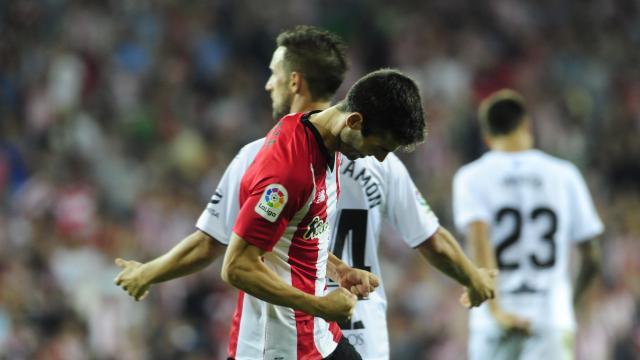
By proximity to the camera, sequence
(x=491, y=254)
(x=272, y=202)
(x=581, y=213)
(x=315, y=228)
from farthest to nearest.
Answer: (x=581, y=213)
(x=491, y=254)
(x=315, y=228)
(x=272, y=202)

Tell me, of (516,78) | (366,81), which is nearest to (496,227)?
(366,81)

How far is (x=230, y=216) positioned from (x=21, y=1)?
939 centimetres

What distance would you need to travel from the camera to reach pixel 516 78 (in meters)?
13.9

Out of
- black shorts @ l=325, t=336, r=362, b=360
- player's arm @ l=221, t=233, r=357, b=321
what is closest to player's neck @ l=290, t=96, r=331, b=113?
black shorts @ l=325, t=336, r=362, b=360

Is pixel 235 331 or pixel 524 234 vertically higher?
pixel 524 234

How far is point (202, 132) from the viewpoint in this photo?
12.6 m

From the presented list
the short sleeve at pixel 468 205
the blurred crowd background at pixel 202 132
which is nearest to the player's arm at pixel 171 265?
the short sleeve at pixel 468 205

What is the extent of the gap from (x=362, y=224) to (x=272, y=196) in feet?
3.79

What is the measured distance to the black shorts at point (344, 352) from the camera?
4.41 m

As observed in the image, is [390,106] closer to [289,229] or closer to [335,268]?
[289,229]

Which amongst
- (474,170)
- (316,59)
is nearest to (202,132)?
(474,170)

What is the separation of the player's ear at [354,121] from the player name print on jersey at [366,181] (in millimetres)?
943

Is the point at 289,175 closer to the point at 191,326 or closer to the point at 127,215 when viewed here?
the point at 191,326

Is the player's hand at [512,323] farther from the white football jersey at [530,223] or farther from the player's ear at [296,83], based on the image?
the player's ear at [296,83]
